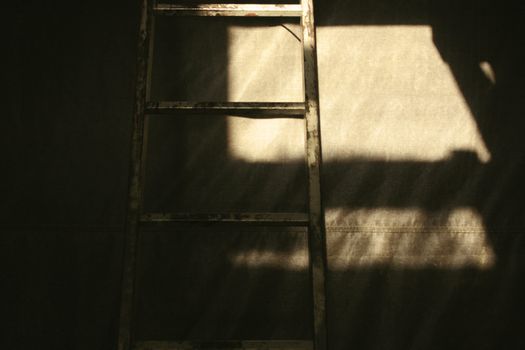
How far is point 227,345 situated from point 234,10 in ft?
3.88

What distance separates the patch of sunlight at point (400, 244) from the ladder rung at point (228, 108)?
1.61ft

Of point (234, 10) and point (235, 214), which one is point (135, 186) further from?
point (234, 10)

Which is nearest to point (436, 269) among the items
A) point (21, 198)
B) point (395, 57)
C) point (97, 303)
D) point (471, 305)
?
point (471, 305)

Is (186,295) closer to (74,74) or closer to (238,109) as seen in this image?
(238,109)

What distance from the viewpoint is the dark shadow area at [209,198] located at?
167 cm

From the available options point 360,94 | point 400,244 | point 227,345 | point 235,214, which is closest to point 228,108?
point 235,214

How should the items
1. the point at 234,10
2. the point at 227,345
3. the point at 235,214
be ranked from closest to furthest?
the point at 227,345 → the point at 235,214 → the point at 234,10

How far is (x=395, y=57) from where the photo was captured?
1.86 meters

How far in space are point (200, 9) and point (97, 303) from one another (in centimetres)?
120

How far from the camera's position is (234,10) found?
1.63 meters

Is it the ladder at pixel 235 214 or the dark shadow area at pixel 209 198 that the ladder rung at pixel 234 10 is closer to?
the ladder at pixel 235 214

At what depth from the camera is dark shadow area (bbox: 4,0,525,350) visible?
167 centimetres

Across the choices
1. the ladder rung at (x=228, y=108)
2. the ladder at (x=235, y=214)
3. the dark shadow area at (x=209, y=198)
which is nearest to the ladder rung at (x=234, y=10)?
the ladder at (x=235, y=214)

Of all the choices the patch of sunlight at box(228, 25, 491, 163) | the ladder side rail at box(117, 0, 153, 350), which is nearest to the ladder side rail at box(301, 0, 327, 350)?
the patch of sunlight at box(228, 25, 491, 163)
